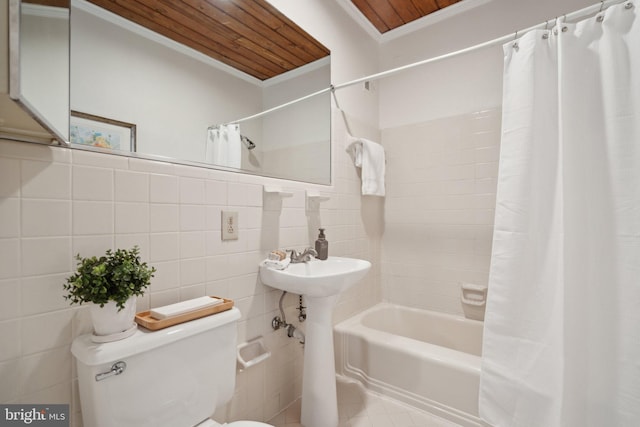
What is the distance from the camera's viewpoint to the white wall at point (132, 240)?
768 mm

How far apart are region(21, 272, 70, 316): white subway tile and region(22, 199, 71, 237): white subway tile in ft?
0.40

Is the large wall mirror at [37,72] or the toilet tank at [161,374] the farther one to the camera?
the toilet tank at [161,374]

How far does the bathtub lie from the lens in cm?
144

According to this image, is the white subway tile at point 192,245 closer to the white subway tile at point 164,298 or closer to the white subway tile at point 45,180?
the white subway tile at point 164,298

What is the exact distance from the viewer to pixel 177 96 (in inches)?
46.5

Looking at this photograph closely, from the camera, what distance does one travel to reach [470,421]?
141 centimetres

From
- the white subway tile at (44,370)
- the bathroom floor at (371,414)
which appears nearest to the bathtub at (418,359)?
the bathroom floor at (371,414)

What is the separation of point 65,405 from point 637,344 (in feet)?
6.01

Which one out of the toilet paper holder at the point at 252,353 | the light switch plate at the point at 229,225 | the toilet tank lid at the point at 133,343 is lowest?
the toilet paper holder at the point at 252,353

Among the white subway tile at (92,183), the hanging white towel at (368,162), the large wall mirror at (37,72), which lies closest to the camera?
the large wall mirror at (37,72)

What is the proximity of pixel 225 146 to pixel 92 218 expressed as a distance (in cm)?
61

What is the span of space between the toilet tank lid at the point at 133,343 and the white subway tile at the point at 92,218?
313mm

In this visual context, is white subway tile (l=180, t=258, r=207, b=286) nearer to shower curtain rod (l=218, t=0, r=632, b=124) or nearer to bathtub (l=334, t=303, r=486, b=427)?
shower curtain rod (l=218, t=0, r=632, b=124)

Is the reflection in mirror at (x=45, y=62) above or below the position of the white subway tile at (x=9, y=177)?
above
